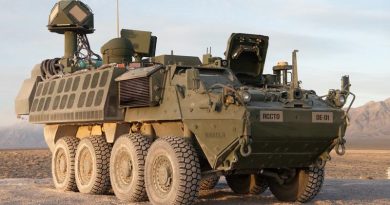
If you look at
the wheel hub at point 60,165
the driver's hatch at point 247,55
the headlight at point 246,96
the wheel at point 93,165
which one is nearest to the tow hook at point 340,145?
the headlight at point 246,96

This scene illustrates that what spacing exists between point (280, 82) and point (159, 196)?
359 cm

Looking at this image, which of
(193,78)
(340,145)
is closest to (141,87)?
(193,78)

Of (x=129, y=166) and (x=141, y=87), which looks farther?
(x=129, y=166)

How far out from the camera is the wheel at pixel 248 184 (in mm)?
12961

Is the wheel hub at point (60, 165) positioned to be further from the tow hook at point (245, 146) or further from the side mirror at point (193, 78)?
the tow hook at point (245, 146)

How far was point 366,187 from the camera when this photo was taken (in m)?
14.4

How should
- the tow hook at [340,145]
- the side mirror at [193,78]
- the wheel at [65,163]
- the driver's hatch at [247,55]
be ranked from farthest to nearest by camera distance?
the wheel at [65,163], the driver's hatch at [247,55], the tow hook at [340,145], the side mirror at [193,78]

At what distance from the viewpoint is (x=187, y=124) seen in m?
10.1

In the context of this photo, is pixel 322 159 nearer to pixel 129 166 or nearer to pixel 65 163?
pixel 129 166

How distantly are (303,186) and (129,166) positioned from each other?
10.3 feet

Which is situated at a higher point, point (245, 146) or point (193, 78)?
point (193, 78)

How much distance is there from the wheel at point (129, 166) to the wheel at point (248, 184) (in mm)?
2612

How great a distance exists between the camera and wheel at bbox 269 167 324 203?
11.3 m

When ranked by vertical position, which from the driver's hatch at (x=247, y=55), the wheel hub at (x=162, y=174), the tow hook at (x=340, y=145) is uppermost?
the driver's hatch at (x=247, y=55)
